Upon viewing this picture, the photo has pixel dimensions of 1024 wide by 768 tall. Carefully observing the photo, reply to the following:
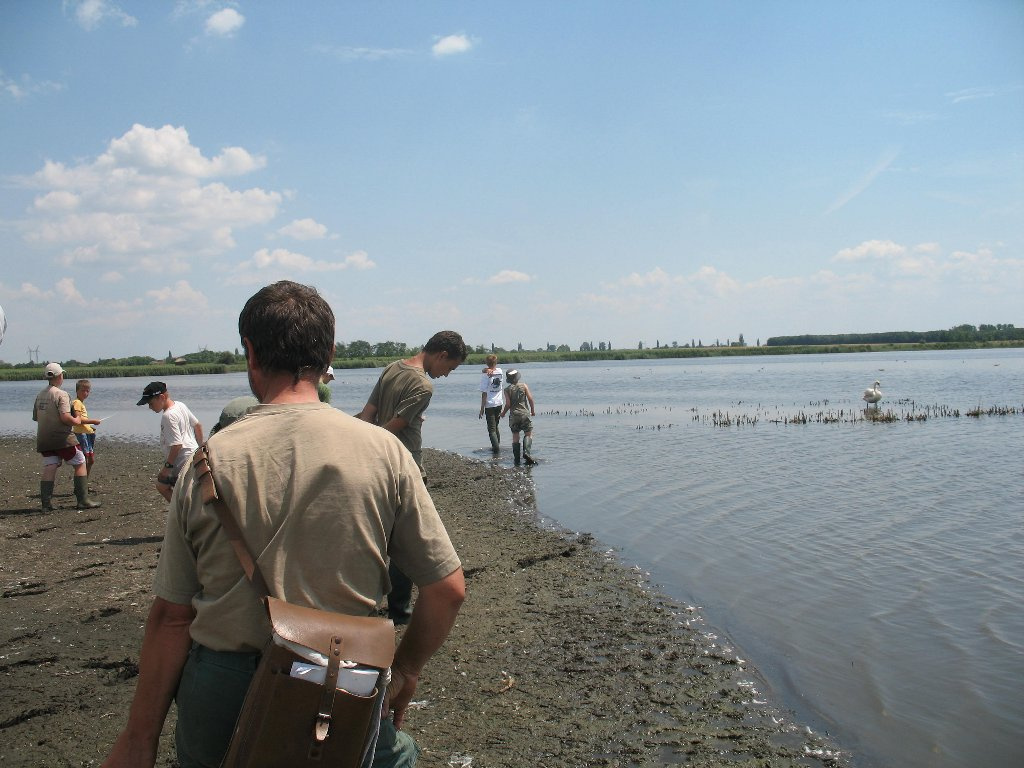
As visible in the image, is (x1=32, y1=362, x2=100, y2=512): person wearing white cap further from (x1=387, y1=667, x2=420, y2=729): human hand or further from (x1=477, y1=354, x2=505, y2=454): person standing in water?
(x1=387, y1=667, x2=420, y2=729): human hand

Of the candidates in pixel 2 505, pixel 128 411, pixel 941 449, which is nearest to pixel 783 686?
pixel 2 505

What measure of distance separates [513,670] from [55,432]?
8.20 meters

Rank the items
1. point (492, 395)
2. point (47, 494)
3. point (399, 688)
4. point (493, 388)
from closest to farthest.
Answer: point (399, 688) → point (47, 494) → point (493, 388) → point (492, 395)

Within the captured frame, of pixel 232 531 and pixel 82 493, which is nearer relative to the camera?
pixel 232 531

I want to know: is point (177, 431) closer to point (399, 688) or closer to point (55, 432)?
point (55, 432)

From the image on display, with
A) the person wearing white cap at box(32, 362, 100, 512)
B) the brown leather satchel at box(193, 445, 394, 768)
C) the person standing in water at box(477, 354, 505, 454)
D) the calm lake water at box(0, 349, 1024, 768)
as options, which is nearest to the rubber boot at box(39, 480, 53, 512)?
the person wearing white cap at box(32, 362, 100, 512)

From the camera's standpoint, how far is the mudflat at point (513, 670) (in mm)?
4137

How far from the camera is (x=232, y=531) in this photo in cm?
183

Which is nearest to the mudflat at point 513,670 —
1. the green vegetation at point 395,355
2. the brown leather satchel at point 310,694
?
the brown leather satchel at point 310,694

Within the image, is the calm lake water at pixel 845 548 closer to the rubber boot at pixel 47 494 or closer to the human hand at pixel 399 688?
the human hand at pixel 399 688

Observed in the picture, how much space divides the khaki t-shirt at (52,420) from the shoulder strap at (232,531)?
9788 millimetres

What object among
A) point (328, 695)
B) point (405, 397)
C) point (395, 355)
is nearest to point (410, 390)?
point (405, 397)

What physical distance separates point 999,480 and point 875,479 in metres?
2.04

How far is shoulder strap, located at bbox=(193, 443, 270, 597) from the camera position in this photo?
1.82 meters
